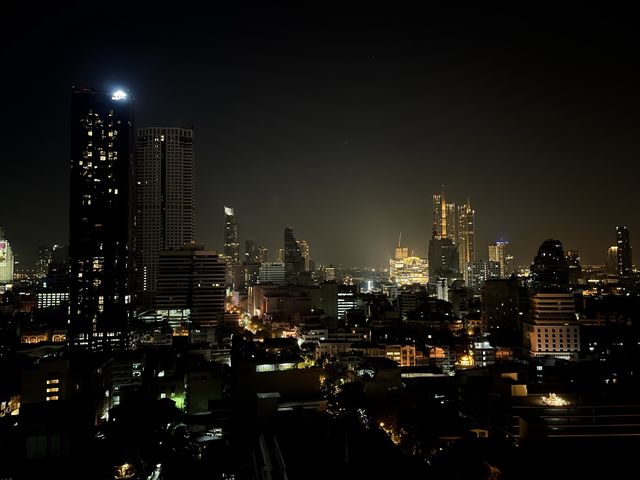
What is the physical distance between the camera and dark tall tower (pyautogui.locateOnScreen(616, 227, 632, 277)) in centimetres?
5491

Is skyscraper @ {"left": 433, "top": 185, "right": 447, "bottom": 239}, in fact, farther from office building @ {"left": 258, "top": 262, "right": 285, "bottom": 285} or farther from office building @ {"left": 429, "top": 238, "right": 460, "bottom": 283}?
office building @ {"left": 258, "top": 262, "right": 285, "bottom": 285}

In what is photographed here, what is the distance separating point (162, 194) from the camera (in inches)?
1567

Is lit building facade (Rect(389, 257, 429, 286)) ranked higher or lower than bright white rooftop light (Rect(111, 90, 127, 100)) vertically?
lower

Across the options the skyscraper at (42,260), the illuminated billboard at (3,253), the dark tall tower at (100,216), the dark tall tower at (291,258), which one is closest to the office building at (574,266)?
the dark tall tower at (291,258)

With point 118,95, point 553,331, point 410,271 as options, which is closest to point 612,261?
point 410,271

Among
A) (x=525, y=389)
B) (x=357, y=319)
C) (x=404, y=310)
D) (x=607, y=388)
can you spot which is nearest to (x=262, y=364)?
(x=525, y=389)

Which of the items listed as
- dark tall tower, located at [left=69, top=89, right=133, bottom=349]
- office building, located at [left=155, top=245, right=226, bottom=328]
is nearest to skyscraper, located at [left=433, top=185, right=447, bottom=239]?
office building, located at [left=155, top=245, right=226, bottom=328]

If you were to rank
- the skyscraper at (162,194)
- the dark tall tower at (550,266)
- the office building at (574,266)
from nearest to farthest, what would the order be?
the dark tall tower at (550,266)
the skyscraper at (162,194)
the office building at (574,266)

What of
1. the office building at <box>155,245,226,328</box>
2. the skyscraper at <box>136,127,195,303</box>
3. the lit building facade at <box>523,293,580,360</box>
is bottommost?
the lit building facade at <box>523,293,580,360</box>

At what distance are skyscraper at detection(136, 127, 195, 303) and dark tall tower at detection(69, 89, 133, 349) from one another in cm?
1548

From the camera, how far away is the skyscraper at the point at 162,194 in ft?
128

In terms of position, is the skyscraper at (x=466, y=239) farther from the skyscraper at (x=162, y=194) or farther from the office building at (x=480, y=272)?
the skyscraper at (x=162, y=194)

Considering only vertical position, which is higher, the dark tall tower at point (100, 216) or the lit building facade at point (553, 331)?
the dark tall tower at point (100, 216)

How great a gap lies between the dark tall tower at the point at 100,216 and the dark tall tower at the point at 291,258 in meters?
33.9
